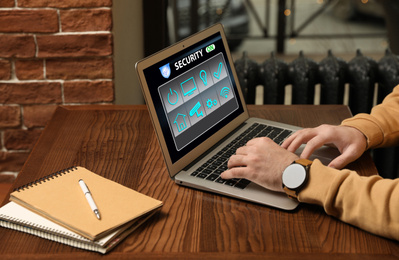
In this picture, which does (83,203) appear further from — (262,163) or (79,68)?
(79,68)

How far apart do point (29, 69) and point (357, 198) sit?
1138 mm

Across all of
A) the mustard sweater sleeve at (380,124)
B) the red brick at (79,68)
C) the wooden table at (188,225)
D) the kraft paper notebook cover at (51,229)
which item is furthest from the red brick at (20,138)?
the mustard sweater sleeve at (380,124)

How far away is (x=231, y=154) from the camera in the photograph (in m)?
1.19

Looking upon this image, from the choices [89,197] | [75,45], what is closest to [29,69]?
[75,45]

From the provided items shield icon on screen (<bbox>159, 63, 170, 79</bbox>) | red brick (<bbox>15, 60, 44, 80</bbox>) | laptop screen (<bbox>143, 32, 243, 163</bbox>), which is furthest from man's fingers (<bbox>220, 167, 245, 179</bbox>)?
red brick (<bbox>15, 60, 44, 80</bbox>)

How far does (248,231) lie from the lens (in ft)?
3.05

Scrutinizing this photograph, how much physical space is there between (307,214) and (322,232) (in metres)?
0.06

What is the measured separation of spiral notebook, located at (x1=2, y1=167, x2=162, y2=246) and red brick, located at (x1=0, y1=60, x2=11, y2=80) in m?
0.72

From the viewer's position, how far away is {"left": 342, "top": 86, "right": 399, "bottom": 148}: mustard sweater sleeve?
1212 millimetres

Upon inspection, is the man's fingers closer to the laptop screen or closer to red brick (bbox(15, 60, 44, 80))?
the laptop screen

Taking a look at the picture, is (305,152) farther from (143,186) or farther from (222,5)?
(222,5)

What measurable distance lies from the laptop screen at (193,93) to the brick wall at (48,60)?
0.50 metres

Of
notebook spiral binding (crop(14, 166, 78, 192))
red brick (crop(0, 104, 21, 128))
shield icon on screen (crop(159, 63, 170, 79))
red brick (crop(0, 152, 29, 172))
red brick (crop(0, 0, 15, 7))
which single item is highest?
red brick (crop(0, 0, 15, 7))

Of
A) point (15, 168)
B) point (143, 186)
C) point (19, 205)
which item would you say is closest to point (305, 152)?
point (143, 186)
